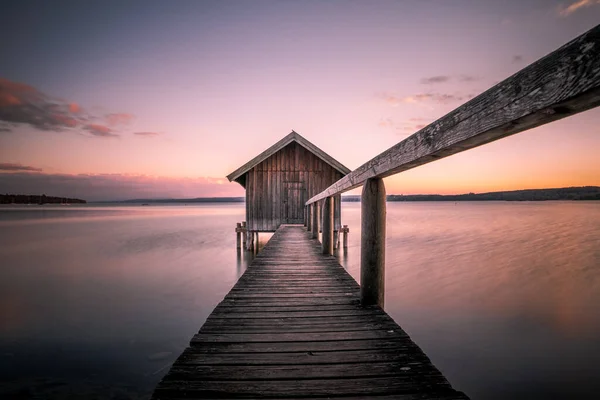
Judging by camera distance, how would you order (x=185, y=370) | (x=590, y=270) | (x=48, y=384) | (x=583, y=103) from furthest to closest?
(x=590, y=270)
(x=48, y=384)
(x=185, y=370)
(x=583, y=103)

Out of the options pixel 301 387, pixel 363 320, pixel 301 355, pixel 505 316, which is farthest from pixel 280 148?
pixel 301 387

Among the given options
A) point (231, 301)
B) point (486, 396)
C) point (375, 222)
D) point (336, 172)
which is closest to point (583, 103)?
point (375, 222)

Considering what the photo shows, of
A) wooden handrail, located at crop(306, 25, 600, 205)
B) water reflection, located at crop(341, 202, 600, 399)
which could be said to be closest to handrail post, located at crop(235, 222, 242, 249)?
water reflection, located at crop(341, 202, 600, 399)

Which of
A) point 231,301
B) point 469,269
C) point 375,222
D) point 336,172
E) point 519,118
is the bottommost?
point 469,269

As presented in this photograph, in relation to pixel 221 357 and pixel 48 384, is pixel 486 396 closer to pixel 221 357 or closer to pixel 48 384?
pixel 221 357

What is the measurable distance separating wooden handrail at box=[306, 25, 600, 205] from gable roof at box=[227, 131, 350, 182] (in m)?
12.8

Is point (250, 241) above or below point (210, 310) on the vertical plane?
above

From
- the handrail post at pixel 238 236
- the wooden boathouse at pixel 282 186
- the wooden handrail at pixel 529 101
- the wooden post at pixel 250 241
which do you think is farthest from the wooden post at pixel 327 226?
the handrail post at pixel 238 236

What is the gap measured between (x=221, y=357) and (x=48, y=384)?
14.6ft

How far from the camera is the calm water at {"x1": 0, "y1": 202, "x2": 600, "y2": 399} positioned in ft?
16.4

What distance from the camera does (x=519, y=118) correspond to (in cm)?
124

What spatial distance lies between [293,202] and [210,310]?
25.3ft

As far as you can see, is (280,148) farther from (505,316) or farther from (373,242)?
(373,242)

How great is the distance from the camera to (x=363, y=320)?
108 inches
